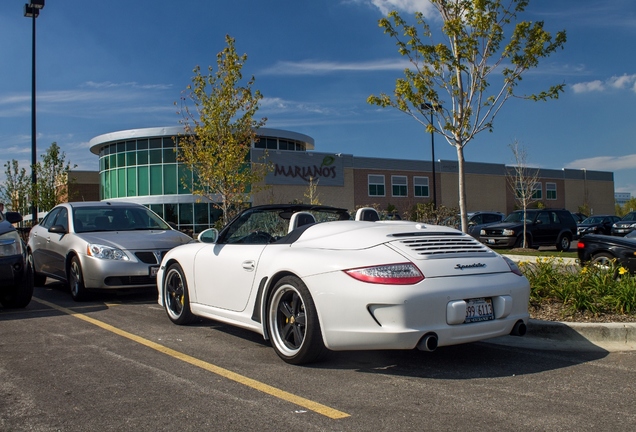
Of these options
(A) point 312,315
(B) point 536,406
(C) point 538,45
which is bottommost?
(B) point 536,406

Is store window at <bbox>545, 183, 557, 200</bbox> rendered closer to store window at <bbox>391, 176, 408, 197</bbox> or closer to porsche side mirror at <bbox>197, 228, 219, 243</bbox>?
store window at <bbox>391, 176, 408, 197</bbox>

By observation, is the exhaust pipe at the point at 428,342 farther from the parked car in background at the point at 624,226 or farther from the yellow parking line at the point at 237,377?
the parked car in background at the point at 624,226

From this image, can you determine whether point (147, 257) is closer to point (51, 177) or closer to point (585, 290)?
point (585, 290)

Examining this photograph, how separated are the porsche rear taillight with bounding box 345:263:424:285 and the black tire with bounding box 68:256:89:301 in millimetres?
5654

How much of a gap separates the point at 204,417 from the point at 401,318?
1540 mm

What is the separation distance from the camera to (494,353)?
18.2ft

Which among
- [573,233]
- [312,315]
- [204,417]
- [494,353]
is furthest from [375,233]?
[573,233]

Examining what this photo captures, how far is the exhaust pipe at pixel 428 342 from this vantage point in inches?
177

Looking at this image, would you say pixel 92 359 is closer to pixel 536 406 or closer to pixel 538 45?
pixel 536 406

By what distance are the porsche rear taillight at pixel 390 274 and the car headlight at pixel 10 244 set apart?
5340mm

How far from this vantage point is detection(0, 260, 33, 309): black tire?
8180 mm

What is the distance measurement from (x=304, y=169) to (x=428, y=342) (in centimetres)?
4227

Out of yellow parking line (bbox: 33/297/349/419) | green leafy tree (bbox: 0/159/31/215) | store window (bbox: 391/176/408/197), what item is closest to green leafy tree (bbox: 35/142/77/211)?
green leafy tree (bbox: 0/159/31/215)

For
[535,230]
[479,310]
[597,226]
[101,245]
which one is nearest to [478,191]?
[597,226]
